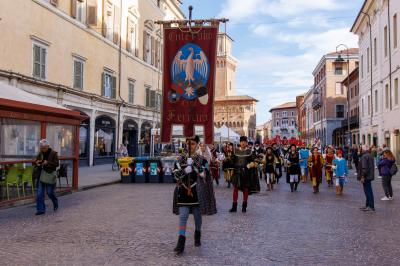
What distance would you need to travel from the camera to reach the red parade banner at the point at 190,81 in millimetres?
19266

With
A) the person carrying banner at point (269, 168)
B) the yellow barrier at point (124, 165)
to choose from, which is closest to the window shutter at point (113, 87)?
the yellow barrier at point (124, 165)

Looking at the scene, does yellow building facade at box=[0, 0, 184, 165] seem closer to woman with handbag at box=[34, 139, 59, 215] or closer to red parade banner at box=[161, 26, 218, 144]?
red parade banner at box=[161, 26, 218, 144]

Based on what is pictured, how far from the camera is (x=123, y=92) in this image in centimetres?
3422

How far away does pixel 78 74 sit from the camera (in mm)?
26906

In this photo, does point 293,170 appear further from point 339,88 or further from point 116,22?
point 339,88

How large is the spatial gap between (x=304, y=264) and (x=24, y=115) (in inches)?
351

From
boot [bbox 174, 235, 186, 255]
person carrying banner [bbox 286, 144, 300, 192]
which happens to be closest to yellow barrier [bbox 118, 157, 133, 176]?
person carrying banner [bbox 286, 144, 300, 192]

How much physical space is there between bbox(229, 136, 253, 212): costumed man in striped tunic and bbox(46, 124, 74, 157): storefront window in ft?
22.0

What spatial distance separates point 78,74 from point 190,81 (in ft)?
33.5

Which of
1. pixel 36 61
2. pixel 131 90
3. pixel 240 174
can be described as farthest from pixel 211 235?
pixel 131 90

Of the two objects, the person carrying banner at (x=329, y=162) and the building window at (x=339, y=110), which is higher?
the building window at (x=339, y=110)

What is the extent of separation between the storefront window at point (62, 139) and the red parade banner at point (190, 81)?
4948 mm

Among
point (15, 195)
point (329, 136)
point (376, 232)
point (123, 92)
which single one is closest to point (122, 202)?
point (15, 195)

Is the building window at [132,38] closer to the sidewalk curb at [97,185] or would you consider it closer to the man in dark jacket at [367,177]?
the sidewalk curb at [97,185]
